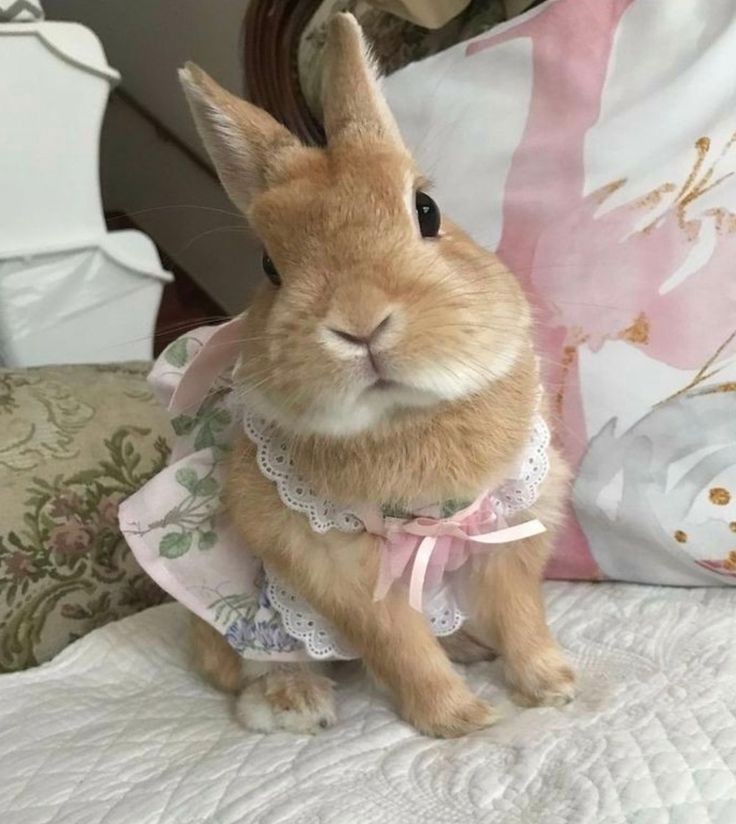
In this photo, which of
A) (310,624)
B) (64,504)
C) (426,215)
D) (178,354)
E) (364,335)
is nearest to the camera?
(364,335)

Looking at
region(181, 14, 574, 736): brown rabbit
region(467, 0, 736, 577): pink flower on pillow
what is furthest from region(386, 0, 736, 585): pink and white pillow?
region(181, 14, 574, 736): brown rabbit

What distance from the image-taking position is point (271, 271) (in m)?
0.79

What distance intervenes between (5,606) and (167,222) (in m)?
1.51

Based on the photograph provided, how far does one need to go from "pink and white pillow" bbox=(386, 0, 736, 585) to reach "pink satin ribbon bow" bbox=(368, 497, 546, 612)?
0.16m

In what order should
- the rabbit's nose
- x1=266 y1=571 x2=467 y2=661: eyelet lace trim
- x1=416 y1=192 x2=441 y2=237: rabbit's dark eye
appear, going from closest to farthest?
the rabbit's nose
x1=416 y1=192 x2=441 y2=237: rabbit's dark eye
x1=266 y1=571 x2=467 y2=661: eyelet lace trim

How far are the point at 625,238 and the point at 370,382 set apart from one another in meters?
0.41

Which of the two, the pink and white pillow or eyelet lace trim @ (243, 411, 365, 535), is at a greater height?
the pink and white pillow

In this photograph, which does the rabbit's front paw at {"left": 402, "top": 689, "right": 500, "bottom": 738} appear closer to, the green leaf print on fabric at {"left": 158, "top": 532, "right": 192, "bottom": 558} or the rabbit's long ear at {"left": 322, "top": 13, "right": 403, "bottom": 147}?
the green leaf print on fabric at {"left": 158, "top": 532, "right": 192, "bottom": 558}

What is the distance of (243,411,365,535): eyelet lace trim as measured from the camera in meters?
0.81

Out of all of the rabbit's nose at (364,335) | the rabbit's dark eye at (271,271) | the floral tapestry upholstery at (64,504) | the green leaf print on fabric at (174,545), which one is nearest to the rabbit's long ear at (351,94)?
the rabbit's dark eye at (271,271)

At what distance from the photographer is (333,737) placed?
33.0 inches

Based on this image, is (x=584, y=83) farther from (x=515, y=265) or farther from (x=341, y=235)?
(x=341, y=235)

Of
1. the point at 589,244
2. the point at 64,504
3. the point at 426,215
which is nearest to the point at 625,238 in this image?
the point at 589,244

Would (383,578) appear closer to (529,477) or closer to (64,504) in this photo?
(529,477)
